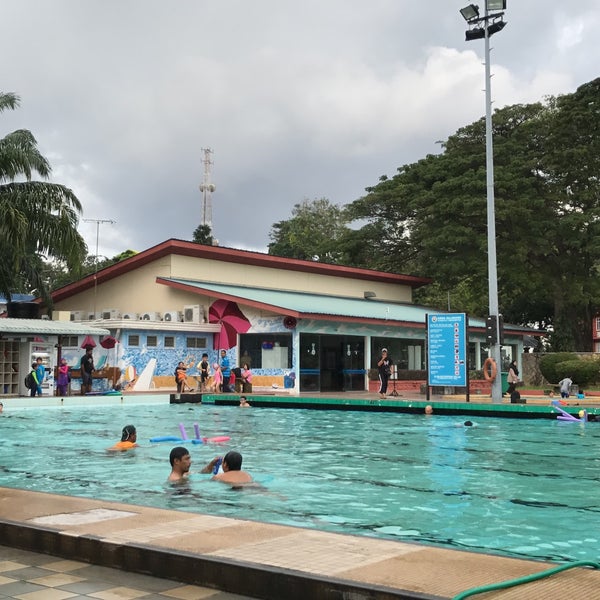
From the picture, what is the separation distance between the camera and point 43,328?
82.0 feet

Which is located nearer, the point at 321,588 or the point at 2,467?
the point at 321,588

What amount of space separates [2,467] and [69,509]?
20.9 ft

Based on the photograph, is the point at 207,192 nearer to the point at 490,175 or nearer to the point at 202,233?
the point at 202,233

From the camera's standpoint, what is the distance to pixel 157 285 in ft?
106

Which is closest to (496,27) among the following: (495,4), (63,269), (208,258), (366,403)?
(495,4)

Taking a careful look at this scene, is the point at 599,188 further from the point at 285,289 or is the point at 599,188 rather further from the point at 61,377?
the point at 61,377

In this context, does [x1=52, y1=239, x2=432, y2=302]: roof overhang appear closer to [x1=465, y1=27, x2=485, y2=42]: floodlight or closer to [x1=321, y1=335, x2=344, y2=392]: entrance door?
[x1=321, y1=335, x2=344, y2=392]: entrance door

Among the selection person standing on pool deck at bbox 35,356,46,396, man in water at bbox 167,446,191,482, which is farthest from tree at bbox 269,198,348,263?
man in water at bbox 167,446,191,482

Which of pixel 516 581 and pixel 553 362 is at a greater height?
pixel 553 362

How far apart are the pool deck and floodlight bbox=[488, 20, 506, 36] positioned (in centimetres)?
2055

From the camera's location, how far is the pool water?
24.3 ft

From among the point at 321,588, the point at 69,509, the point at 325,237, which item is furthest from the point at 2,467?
the point at 325,237

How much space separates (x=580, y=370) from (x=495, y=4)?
13.6 meters

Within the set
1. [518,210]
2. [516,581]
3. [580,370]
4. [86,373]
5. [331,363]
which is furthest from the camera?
[518,210]
